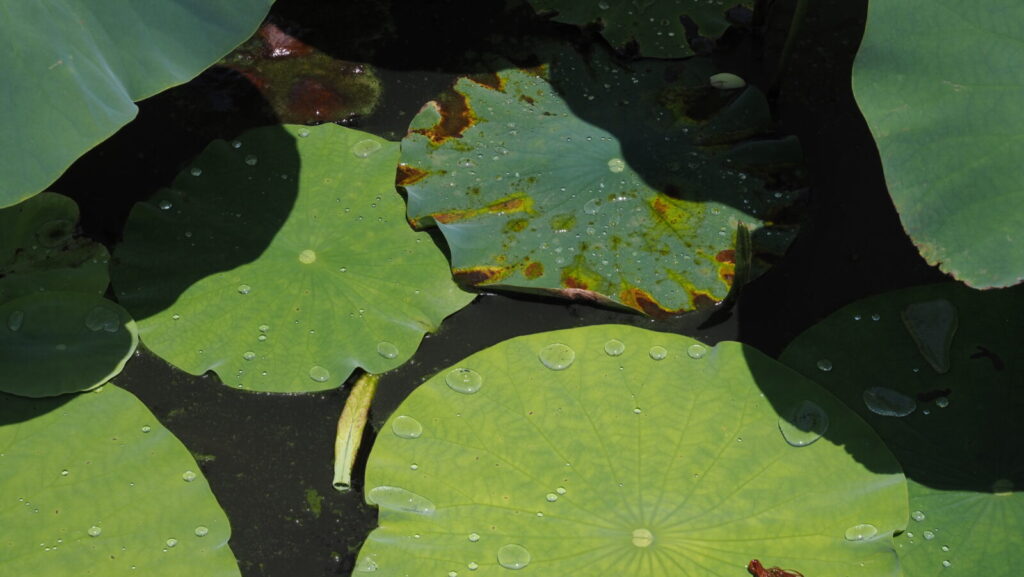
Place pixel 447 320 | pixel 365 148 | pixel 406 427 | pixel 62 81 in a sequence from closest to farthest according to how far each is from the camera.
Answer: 1. pixel 62 81
2. pixel 406 427
3. pixel 447 320
4. pixel 365 148

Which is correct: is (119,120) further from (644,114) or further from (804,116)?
(804,116)

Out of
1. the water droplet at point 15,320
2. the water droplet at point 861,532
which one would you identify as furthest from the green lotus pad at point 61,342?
the water droplet at point 861,532

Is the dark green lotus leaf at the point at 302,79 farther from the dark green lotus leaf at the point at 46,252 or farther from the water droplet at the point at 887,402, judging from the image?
the water droplet at the point at 887,402

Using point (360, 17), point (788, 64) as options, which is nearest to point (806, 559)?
point (788, 64)

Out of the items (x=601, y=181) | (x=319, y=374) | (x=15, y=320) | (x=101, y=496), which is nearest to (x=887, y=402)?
(x=601, y=181)

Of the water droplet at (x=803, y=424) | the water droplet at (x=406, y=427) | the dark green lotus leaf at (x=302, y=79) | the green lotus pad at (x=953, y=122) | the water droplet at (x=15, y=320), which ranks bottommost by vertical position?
the water droplet at (x=803, y=424)

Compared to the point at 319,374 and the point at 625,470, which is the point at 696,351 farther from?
the point at 319,374
